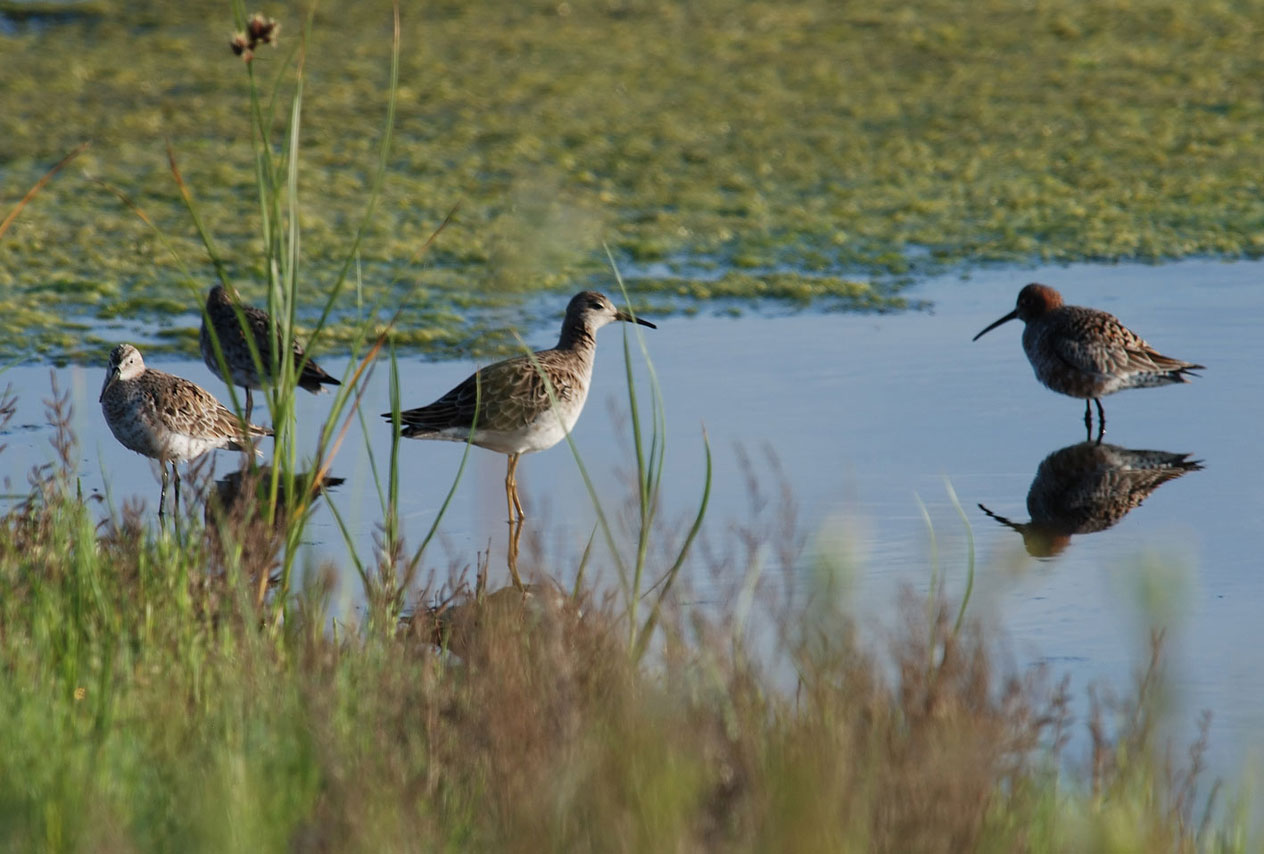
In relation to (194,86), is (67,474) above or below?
below

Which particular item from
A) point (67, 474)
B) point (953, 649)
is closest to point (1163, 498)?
point (953, 649)

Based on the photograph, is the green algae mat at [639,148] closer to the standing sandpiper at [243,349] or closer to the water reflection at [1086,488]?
the standing sandpiper at [243,349]

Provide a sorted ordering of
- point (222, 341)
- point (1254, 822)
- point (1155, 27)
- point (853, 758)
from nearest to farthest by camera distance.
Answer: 1. point (853, 758)
2. point (1254, 822)
3. point (222, 341)
4. point (1155, 27)

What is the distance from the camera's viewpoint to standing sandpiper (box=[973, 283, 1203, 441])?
7.38 m

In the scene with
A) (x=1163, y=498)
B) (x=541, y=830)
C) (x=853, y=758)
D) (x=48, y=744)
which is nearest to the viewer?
(x=541, y=830)

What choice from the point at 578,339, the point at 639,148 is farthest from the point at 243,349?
the point at 639,148

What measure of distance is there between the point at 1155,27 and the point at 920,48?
204 centimetres

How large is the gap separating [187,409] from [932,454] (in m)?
2.98

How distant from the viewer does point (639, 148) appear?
37.7 feet

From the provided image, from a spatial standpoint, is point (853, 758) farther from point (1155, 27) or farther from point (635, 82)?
point (1155, 27)

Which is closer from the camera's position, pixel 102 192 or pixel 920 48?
pixel 102 192

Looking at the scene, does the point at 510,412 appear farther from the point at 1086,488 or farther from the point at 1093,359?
the point at 1093,359

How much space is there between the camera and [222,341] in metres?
8.59

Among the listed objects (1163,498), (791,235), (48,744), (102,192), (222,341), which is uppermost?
(102,192)
